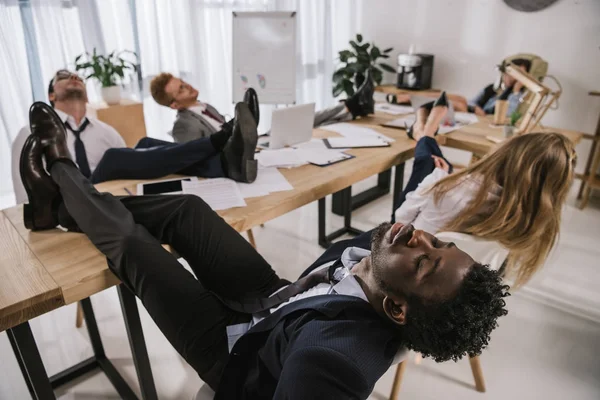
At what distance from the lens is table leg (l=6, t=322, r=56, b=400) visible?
3.76 feet

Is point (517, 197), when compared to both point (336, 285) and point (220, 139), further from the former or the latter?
point (220, 139)

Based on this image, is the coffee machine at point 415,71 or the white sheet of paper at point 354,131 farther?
the coffee machine at point 415,71

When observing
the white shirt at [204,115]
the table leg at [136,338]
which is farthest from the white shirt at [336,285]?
the white shirt at [204,115]

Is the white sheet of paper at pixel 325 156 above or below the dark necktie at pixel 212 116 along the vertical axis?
below

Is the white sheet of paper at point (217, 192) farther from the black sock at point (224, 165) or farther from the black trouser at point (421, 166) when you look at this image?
the black trouser at point (421, 166)

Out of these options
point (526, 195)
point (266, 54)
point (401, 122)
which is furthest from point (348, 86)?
point (526, 195)

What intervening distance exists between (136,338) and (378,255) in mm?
842

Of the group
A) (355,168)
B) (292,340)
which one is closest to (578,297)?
(355,168)

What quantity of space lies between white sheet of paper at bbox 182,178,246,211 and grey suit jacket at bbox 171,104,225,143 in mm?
642

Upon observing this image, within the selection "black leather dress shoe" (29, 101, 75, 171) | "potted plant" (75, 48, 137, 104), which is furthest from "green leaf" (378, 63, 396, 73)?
"black leather dress shoe" (29, 101, 75, 171)

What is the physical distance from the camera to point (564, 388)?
1701 mm

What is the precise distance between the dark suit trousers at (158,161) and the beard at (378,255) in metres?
0.88

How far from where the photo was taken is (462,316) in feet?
2.80

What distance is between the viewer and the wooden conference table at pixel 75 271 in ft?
3.50
